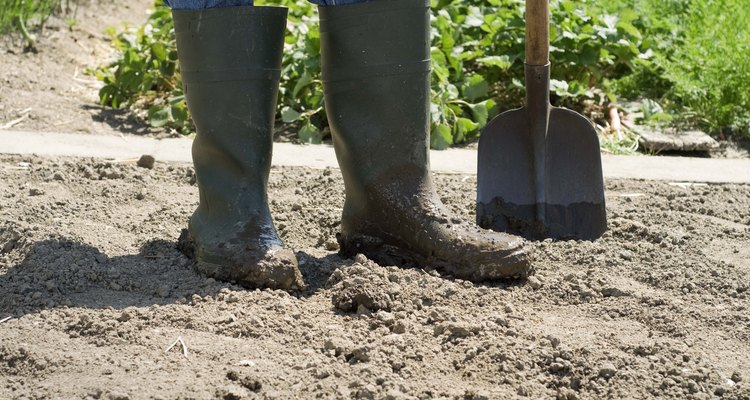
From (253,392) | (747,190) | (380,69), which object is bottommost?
(253,392)

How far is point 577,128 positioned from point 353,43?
0.88 m

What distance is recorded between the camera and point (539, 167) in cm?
298

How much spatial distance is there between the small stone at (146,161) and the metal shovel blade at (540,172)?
109cm

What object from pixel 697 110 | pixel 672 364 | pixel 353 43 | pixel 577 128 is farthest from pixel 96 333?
pixel 697 110

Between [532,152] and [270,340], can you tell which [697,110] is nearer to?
[532,152]

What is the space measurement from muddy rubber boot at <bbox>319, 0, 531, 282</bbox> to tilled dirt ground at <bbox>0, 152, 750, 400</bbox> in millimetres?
79

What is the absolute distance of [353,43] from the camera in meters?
2.41

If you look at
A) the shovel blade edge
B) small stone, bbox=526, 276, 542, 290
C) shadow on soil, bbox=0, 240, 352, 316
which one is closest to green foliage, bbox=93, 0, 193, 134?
the shovel blade edge

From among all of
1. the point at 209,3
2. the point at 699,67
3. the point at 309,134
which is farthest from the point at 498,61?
the point at 209,3

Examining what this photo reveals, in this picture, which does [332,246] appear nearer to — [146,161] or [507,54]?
[146,161]

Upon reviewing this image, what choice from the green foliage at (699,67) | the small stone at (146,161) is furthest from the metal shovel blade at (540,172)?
the green foliage at (699,67)

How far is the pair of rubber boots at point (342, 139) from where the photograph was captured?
2.34m

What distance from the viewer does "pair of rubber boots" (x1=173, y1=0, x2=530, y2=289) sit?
7.68ft

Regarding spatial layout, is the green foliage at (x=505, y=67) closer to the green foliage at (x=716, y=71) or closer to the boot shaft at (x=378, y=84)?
the green foliage at (x=716, y=71)
